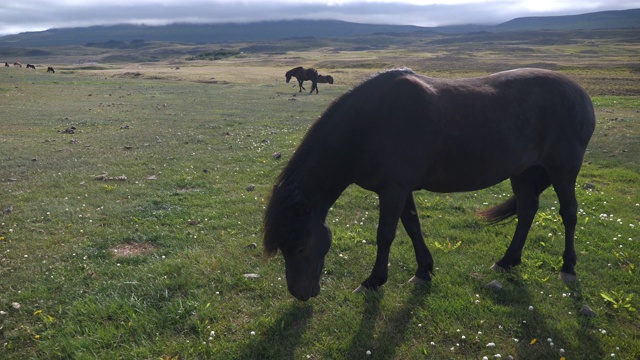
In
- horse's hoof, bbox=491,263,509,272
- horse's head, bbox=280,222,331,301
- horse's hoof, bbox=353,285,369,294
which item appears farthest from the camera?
horse's hoof, bbox=491,263,509,272

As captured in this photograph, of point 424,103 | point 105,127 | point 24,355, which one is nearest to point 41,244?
point 24,355

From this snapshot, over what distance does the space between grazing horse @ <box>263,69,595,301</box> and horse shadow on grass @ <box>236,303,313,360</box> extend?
1.18 feet

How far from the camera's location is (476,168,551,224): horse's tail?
6227 millimetres

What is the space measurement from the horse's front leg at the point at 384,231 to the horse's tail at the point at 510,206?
2488 millimetres

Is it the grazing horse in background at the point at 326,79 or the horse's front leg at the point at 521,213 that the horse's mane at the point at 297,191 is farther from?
the grazing horse in background at the point at 326,79

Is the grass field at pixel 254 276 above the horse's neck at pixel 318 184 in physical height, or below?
below

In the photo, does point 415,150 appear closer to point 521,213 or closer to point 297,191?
point 297,191

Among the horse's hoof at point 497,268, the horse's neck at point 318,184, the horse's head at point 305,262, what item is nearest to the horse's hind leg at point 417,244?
the horse's hoof at point 497,268

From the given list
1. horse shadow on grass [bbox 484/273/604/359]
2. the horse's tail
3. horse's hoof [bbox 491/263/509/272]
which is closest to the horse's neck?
horse shadow on grass [bbox 484/273/604/359]

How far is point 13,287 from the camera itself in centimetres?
558

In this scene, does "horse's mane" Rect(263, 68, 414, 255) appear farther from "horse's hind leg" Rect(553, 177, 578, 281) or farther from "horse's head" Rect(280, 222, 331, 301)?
"horse's hind leg" Rect(553, 177, 578, 281)

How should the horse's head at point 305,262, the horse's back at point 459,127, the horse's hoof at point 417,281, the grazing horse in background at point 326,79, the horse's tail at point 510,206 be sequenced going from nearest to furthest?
the horse's head at point 305,262 < the horse's back at point 459,127 < the horse's hoof at point 417,281 < the horse's tail at point 510,206 < the grazing horse in background at point 326,79

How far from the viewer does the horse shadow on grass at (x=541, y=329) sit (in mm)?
4477

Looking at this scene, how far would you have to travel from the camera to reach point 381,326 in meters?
4.90
